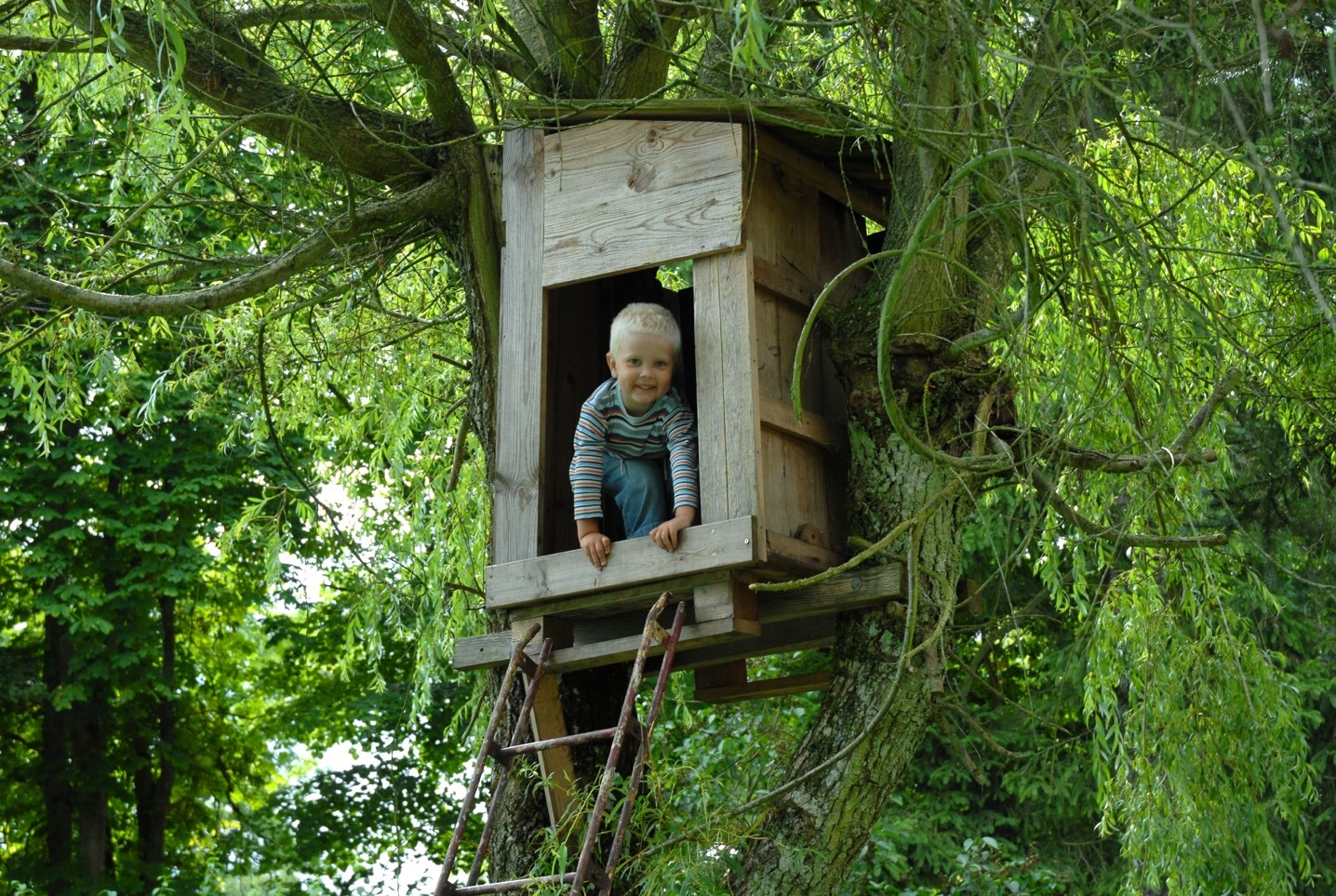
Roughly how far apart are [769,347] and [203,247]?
3251 mm

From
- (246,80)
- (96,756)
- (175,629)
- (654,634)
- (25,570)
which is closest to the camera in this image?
(654,634)

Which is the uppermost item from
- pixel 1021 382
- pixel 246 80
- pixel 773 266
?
pixel 246 80

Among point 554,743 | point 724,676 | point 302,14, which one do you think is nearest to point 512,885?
point 554,743

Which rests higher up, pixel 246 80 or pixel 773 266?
pixel 246 80

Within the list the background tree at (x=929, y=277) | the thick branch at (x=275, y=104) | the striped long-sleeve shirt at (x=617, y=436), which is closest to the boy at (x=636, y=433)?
the striped long-sleeve shirt at (x=617, y=436)

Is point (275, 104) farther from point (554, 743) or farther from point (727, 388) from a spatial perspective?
point (554, 743)

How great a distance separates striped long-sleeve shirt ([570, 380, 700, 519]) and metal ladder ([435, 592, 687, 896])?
40cm

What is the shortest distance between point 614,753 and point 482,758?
46cm

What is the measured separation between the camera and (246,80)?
4.64m

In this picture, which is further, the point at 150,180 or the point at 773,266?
the point at 150,180

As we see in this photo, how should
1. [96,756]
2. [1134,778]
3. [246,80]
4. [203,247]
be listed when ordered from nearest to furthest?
1. [246,80]
2. [1134,778]
3. [203,247]
4. [96,756]

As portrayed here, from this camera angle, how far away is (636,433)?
437 centimetres

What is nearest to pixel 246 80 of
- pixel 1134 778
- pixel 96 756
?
pixel 1134 778

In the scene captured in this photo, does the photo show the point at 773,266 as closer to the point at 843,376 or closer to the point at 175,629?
the point at 843,376
